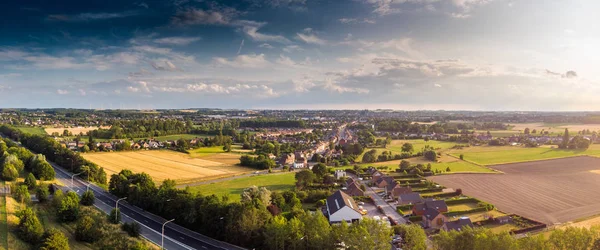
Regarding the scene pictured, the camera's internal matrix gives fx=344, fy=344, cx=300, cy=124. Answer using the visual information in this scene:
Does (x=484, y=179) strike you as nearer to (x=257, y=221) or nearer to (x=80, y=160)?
(x=257, y=221)

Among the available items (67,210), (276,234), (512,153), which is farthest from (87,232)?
(512,153)

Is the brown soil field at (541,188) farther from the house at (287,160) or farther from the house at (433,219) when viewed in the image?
the house at (287,160)

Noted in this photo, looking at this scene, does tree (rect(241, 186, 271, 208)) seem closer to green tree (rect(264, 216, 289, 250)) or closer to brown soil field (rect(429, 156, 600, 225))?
green tree (rect(264, 216, 289, 250))

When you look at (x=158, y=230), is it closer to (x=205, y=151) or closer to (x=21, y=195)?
(x=21, y=195)

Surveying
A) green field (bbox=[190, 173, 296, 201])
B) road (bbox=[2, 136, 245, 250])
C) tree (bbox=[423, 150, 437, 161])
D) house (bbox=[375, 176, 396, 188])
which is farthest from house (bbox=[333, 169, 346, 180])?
road (bbox=[2, 136, 245, 250])

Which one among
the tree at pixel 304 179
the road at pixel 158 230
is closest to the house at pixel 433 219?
the tree at pixel 304 179

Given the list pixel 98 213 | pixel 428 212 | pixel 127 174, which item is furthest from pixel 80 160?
pixel 428 212
